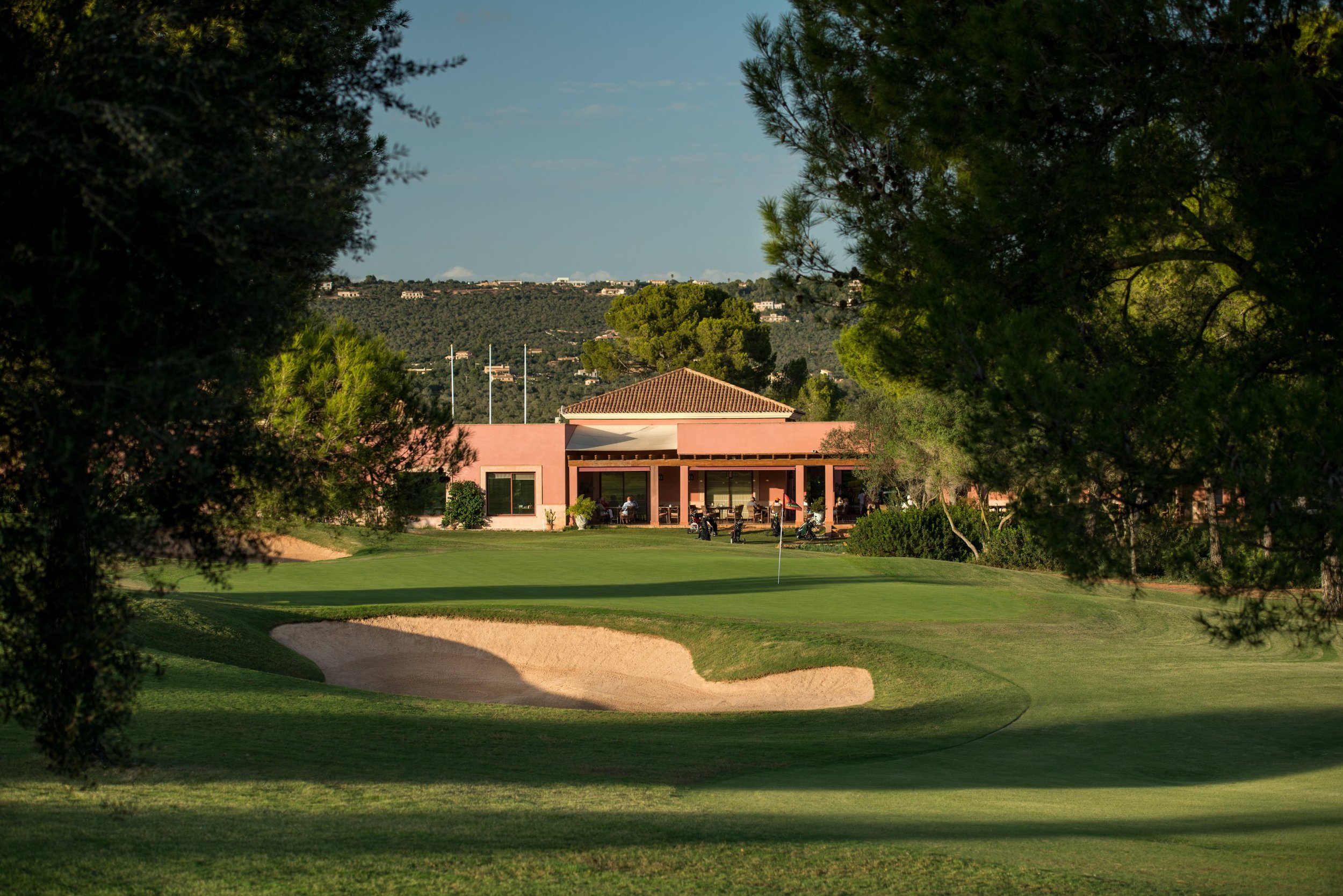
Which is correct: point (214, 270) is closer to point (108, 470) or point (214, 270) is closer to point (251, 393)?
point (108, 470)

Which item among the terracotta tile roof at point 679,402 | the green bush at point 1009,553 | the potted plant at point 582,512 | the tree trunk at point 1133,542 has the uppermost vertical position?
the terracotta tile roof at point 679,402

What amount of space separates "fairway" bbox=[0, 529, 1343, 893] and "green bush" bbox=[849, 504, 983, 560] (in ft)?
41.7

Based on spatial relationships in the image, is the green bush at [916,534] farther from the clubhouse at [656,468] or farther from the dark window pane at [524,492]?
the dark window pane at [524,492]

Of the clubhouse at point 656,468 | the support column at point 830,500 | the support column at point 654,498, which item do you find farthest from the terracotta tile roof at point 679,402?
the support column at point 654,498

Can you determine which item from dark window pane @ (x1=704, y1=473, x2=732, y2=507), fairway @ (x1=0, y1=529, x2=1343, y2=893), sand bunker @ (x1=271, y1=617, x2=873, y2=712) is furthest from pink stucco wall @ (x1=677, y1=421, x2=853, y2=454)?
sand bunker @ (x1=271, y1=617, x2=873, y2=712)

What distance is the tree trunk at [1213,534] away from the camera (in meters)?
6.10

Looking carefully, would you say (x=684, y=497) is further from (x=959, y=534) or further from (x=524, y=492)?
(x=959, y=534)

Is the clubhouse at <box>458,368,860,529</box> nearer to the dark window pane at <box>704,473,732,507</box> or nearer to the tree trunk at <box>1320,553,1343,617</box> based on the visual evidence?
the dark window pane at <box>704,473,732,507</box>

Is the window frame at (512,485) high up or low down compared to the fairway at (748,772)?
up

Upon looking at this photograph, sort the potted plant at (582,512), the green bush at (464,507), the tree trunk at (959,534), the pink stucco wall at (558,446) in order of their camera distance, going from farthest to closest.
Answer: the pink stucco wall at (558,446) < the green bush at (464,507) < the potted plant at (582,512) < the tree trunk at (959,534)

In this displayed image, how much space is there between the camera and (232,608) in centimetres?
1731

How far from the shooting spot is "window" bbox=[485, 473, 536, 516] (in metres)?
43.1

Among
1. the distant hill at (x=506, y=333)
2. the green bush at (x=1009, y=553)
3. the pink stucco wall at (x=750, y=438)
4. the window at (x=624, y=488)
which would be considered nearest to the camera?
the green bush at (x=1009, y=553)

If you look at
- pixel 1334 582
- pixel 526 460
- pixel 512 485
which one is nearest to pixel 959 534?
pixel 526 460
